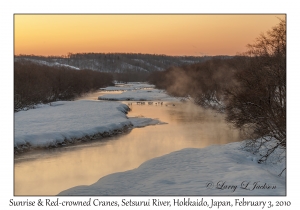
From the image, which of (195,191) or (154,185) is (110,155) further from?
(195,191)

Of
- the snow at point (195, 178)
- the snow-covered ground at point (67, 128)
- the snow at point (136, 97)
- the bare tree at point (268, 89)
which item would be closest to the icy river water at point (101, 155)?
the snow-covered ground at point (67, 128)

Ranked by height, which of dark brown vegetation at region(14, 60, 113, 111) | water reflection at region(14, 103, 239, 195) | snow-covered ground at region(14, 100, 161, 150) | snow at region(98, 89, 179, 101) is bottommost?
water reflection at region(14, 103, 239, 195)

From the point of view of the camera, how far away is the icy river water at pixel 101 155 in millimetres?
11625

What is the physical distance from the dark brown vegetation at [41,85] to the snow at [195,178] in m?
21.7

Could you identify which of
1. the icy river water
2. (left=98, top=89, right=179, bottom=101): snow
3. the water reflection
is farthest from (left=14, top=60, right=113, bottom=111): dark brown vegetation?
the water reflection

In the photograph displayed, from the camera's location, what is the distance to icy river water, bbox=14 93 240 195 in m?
11.6

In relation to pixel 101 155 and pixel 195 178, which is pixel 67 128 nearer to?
pixel 101 155

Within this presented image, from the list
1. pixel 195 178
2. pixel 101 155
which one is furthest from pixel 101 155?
pixel 195 178

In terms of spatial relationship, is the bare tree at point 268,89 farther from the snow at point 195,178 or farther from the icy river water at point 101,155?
the icy river water at point 101,155

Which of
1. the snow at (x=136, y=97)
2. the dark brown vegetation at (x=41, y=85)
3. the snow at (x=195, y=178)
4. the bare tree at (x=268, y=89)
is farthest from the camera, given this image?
the snow at (x=136, y=97)

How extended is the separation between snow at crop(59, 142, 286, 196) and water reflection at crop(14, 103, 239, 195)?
4.84 feet

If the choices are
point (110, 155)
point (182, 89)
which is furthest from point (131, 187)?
point (182, 89)

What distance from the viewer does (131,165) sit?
44.7ft

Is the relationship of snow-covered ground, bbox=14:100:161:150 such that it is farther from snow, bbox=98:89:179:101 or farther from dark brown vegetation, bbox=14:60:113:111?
snow, bbox=98:89:179:101
